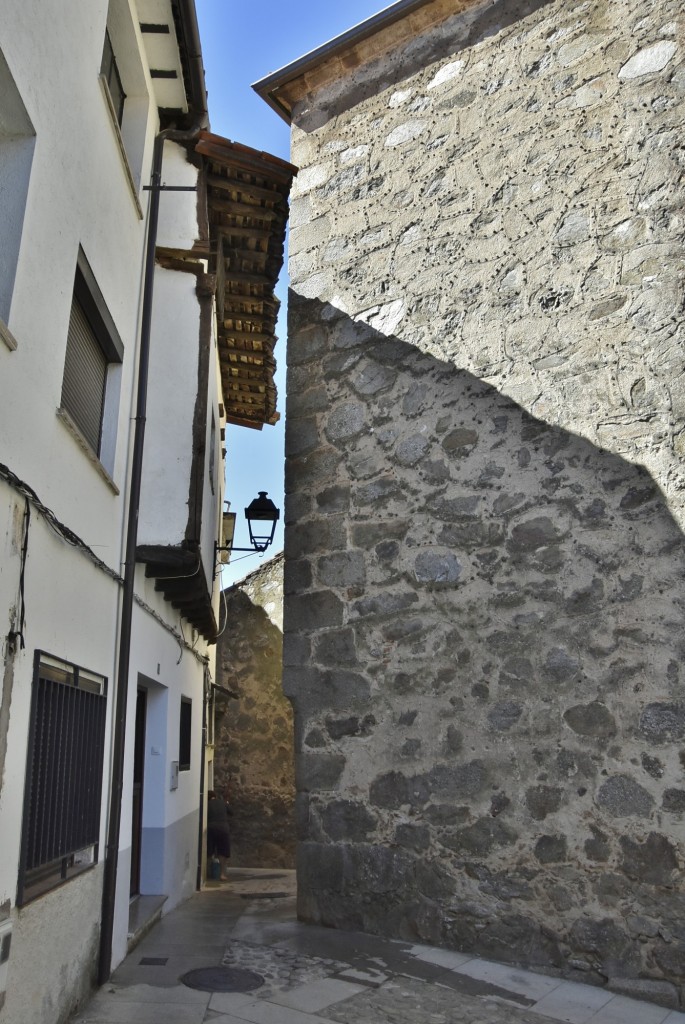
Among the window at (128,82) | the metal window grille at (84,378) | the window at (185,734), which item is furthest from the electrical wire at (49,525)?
the window at (185,734)

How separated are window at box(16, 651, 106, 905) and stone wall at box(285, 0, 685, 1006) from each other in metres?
1.26

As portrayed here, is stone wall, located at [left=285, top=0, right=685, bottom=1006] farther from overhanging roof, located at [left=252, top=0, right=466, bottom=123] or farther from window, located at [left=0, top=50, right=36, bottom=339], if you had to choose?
window, located at [left=0, top=50, right=36, bottom=339]

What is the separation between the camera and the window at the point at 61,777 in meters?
3.06

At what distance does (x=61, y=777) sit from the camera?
3416 millimetres

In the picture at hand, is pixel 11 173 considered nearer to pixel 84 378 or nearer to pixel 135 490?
pixel 84 378

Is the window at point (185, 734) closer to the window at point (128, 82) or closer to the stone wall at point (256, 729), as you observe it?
the stone wall at point (256, 729)

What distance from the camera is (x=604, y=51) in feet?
15.1

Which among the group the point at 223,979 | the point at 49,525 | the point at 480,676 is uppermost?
the point at 49,525

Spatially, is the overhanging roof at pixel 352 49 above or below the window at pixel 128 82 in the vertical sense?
above

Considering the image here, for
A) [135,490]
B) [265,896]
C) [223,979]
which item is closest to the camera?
[223,979]

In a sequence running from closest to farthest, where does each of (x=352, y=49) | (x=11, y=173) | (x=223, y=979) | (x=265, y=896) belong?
(x=11, y=173), (x=223, y=979), (x=352, y=49), (x=265, y=896)

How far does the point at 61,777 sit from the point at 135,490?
182 cm

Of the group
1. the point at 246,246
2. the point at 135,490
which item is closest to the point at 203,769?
the point at 135,490

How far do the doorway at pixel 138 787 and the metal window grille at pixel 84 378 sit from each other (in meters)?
2.31
